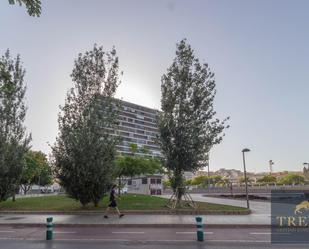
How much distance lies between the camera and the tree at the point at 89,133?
21.8 meters

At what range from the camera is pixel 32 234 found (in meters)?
13.2

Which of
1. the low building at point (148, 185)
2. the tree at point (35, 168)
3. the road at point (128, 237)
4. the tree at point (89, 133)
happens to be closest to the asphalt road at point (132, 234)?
the road at point (128, 237)

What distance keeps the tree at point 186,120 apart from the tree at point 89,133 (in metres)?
3.72

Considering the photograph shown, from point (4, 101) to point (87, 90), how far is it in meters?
6.86

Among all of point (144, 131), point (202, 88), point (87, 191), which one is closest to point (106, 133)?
point (87, 191)

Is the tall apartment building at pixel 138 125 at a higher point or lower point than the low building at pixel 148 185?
higher

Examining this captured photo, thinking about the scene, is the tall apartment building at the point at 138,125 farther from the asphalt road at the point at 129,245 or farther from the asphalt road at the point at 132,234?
the asphalt road at the point at 129,245

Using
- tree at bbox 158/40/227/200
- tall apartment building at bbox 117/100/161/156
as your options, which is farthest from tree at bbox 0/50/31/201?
tall apartment building at bbox 117/100/161/156

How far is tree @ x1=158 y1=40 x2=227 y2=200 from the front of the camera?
75.0 ft

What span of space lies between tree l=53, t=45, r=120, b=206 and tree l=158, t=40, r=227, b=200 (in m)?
3.72

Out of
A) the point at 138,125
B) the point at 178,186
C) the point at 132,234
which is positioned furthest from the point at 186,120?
the point at 138,125

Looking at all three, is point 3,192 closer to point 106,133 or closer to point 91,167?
point 91,167

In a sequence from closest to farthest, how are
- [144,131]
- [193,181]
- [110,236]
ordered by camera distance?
[110,236], [193,181], [144,131]

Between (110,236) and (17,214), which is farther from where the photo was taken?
(17,214)
